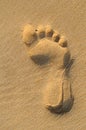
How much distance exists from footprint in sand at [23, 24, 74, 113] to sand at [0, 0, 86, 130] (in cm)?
3

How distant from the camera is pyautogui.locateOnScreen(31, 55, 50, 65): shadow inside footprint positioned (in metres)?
1.52

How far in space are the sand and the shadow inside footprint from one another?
0.02 metres

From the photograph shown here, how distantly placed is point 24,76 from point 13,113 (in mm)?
134

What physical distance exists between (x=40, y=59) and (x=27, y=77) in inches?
3.2

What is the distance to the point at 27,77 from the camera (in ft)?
5.11

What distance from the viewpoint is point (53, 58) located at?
1522 mm

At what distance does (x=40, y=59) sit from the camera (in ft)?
5.03

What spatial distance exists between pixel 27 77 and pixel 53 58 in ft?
0.38

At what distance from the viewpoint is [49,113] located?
61.3 inches

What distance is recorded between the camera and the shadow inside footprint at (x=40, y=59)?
5.00 feet

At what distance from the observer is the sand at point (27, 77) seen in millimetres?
1555

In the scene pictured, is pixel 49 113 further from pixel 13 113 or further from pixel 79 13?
pixel 79 13

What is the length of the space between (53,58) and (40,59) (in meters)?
0.05

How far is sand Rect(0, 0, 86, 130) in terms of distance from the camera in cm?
155
